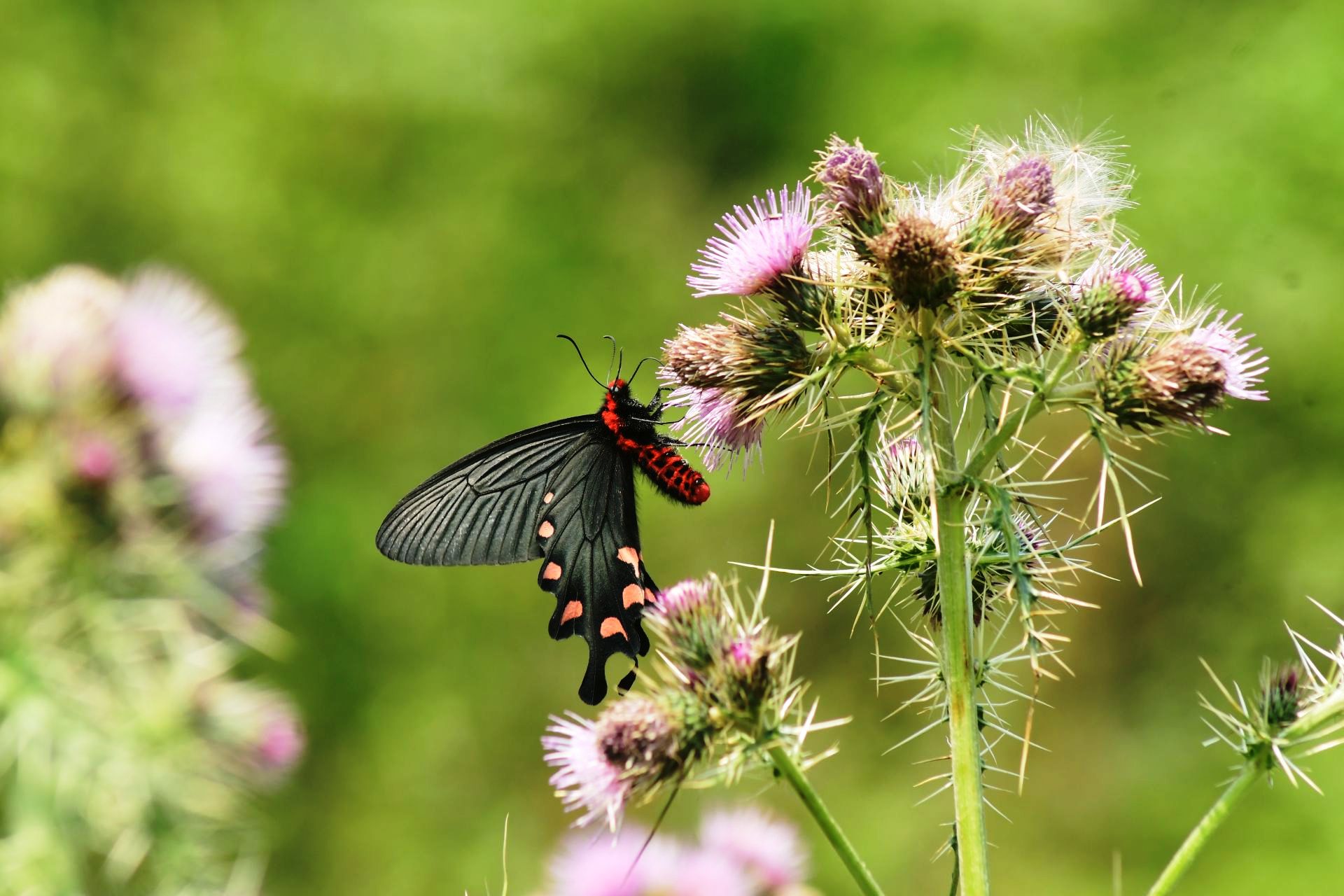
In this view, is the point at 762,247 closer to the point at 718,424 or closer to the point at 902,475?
the point at 718,424

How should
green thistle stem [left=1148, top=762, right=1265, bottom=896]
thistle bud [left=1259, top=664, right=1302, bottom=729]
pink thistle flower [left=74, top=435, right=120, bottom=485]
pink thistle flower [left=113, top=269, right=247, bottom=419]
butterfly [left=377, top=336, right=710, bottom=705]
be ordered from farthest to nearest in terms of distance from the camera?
1. butterfly [left=377, top=336, right=710, bottom=705]
2. pink thistle flower [left=113, top=269, right=247, bottom=419]
3. pink thistle flower [left=74, top=435, right=120, bottom=485]
4. thistle bud [left=1259, top=664, right=1302, bottom=729]
5. green thistle stem [left=1148, top=762, right=1265, bottom=896]

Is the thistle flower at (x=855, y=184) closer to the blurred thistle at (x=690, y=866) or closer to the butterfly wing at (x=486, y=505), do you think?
the butterfly wing at (x=486, y=505)

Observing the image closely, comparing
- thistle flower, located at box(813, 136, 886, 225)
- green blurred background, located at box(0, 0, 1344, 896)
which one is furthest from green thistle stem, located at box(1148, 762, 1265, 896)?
green blurred background, located at box(0, 0, 1344, 896)

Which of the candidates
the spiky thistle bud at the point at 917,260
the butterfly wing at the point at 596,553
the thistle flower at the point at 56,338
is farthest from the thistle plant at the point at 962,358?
the thistle flower at the point at 56,338

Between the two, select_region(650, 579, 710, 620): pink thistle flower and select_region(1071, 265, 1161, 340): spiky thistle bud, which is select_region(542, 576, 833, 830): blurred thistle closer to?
select_region(650, 579, 710, 620): pink thistle flower

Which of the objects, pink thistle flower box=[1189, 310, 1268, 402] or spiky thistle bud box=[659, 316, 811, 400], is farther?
spiky thistle bud box=[659, 316, 811, 400]

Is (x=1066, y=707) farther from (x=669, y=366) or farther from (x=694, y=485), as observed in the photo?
(x=669, y=366)
